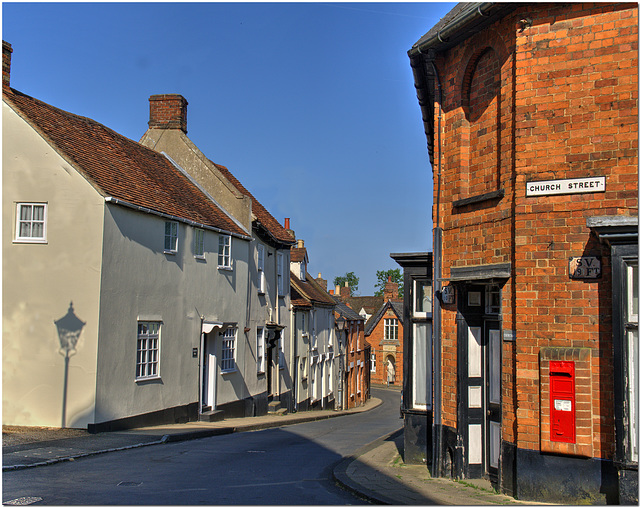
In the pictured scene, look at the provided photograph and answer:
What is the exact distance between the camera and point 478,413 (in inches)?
384

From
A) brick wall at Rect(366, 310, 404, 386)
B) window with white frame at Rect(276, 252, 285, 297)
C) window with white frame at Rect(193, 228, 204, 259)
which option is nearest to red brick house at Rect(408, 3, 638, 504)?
window with white frame at Rect(193, 228, 204, 259)

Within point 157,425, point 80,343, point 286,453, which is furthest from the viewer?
point 157,425

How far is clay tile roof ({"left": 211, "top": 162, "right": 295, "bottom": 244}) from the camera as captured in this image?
27.7 meters

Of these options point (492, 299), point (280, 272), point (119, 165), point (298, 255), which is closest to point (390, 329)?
point (298, 255)

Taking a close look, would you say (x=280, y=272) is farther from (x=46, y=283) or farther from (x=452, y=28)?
(x=452, y=28)

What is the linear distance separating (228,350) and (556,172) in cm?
1560

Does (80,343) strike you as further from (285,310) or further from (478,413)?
(285,310)

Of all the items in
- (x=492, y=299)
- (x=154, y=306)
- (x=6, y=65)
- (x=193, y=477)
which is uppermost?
(x=6, y=65)

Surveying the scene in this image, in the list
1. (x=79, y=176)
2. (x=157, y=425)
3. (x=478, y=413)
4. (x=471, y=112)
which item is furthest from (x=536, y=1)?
(x=157, y=425)

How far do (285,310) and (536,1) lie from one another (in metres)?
22.3

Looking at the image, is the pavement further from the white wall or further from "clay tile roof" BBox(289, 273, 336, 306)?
"clay tile roof" BBox(289, 273, 336, 306)

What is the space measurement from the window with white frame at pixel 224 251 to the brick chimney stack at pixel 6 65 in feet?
25.8

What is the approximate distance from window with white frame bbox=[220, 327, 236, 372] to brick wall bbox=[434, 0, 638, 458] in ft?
45.3

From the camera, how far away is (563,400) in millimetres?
7938
